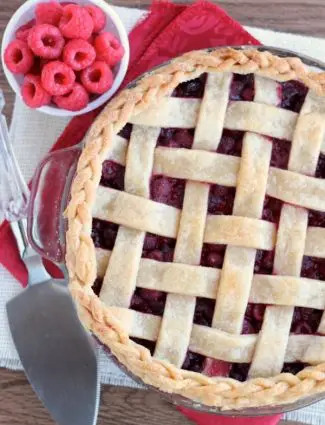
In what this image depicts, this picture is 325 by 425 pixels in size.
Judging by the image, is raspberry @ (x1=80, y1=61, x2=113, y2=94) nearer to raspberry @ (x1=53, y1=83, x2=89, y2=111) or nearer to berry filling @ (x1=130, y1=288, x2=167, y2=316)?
raspberry @ (x1=53, y1=83, x2=89, y2=111)

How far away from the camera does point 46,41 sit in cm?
166

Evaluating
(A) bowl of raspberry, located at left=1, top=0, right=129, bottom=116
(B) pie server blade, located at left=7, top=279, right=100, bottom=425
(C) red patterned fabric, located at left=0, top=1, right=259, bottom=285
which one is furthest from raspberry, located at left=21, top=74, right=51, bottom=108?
(B) pie server blade, located at left=7, top=279, right=100, bottom=425

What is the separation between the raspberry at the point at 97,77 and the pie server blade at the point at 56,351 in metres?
0.42

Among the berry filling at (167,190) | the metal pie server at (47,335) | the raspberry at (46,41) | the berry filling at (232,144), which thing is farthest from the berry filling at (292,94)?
the metal pie server at (47,335)

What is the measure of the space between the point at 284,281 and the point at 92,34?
0.67 metres

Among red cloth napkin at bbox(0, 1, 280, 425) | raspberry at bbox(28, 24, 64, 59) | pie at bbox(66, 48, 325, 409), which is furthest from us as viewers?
red cloth napkin at bbox(0, 1, 280, 425)

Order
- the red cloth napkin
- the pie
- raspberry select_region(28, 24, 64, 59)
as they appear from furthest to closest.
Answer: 1. the red cloth napkin
2. raspberry select_region(28, 24, 64, 59)
3. the pie

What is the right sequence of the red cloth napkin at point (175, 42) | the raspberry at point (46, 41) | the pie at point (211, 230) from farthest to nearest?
the red cloth napkin at point (175, 42) → the raspberry at point (46, 41) → the pie at point (211, 230)

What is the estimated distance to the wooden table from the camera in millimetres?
1758

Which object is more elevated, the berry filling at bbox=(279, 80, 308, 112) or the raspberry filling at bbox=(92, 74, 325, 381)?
the berry filling at bbox=(279, 80, 308, 112)

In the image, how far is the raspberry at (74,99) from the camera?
1.67m

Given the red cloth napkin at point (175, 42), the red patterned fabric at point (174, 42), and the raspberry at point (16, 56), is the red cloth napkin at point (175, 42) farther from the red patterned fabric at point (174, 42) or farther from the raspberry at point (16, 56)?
the raspberry at point (16, 56)

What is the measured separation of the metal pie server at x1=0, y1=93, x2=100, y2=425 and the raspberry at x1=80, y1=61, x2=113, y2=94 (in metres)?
0.22

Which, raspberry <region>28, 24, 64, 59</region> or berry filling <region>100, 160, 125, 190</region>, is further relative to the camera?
raspberry <region>28, 24, 64, 59</region>
